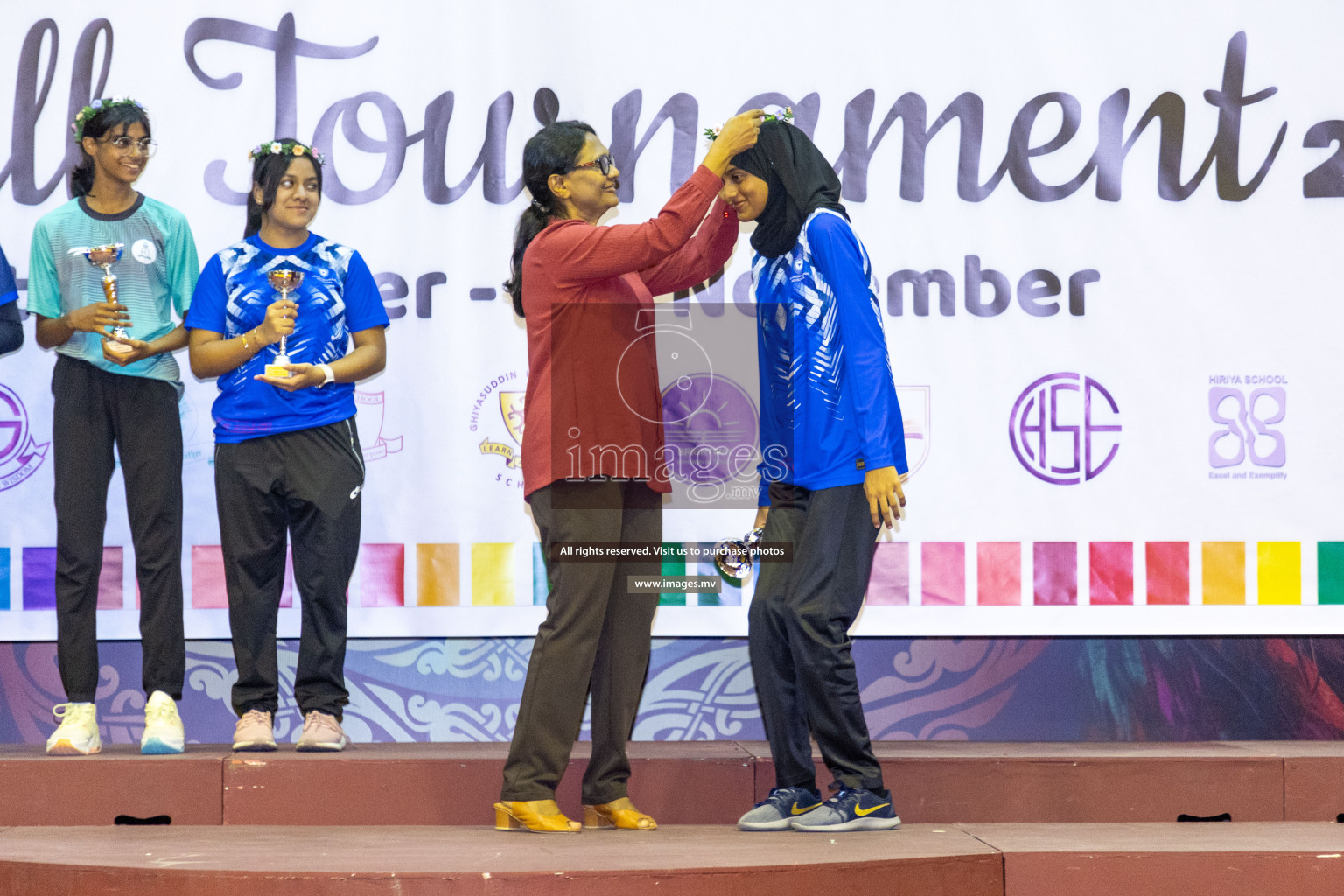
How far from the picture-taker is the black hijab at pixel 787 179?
289 centimetres

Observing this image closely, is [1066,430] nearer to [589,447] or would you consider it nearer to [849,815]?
[849,815]

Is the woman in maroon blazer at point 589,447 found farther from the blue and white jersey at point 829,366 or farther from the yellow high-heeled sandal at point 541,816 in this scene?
the blue and white jersey at point 829,366

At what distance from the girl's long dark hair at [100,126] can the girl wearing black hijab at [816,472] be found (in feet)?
5.75

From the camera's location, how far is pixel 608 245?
9.04 ft

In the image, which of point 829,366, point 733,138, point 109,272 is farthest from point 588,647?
point 109,272

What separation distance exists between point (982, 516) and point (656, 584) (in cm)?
140

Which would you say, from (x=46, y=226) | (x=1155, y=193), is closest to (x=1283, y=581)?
(x=1155, y=193)

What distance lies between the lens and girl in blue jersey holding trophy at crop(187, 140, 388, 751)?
3387mm

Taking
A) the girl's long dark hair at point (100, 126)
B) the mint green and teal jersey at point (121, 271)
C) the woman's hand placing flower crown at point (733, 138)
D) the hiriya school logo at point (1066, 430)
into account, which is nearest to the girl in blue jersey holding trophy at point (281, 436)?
the mint green and teal jersey at point (121, 271)

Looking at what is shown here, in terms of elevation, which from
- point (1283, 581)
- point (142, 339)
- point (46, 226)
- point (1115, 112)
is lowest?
point (1283, 581)

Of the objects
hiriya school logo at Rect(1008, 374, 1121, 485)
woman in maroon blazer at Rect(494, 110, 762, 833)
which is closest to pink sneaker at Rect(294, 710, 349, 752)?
woman in maroon blazer at Rect(494, 110, 762, 833)

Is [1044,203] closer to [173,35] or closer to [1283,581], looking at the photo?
[1283,581]

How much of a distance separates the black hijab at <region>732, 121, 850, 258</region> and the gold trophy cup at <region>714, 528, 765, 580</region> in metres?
0.69

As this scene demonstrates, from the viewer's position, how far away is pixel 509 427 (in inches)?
154
